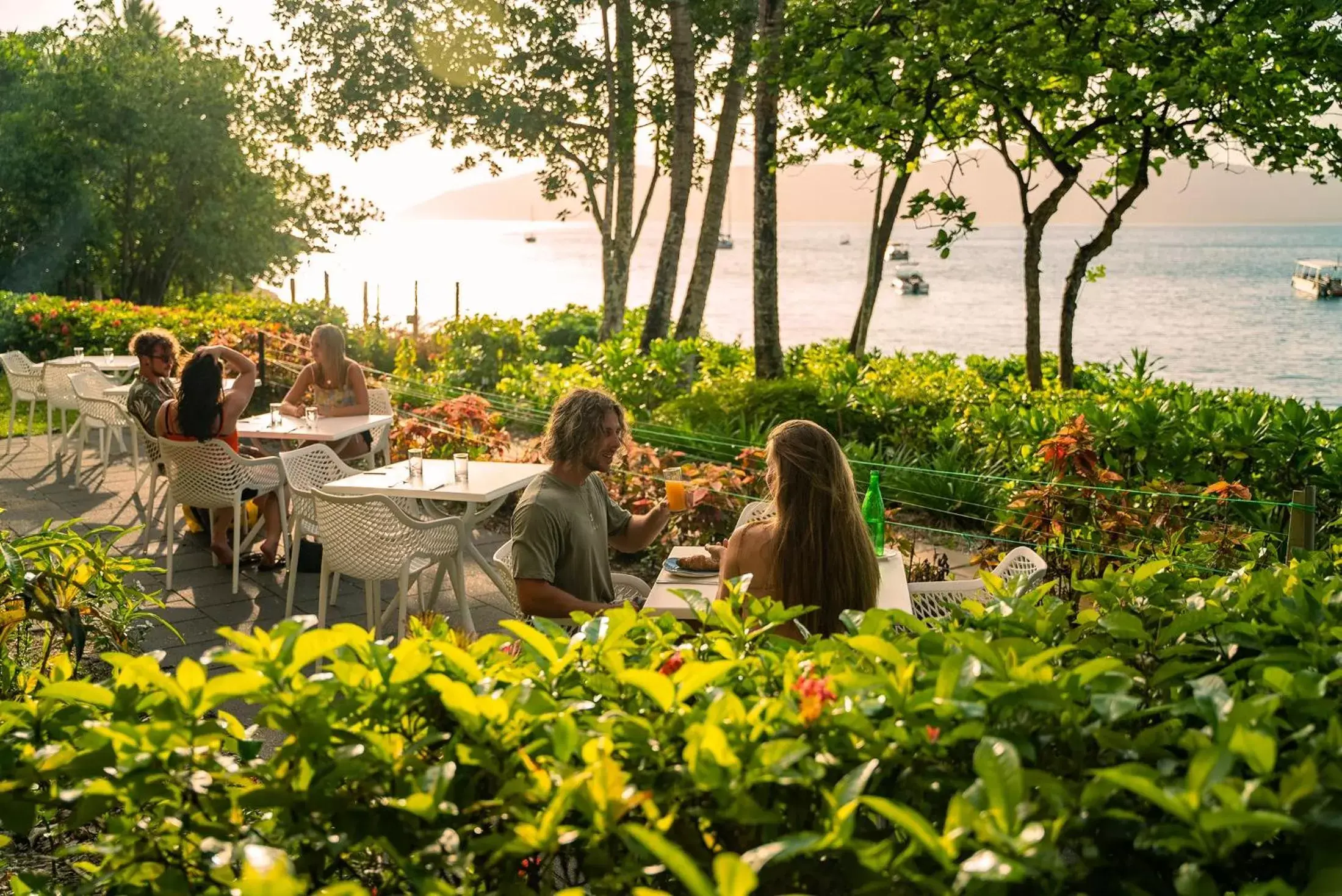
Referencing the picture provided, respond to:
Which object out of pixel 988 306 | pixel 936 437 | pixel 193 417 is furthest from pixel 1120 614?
pixel 988 306

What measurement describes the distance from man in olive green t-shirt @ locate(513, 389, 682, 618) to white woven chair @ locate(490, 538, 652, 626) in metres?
0.07

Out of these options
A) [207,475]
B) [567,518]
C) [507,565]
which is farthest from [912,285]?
[567,518]

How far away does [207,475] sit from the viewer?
260 inches

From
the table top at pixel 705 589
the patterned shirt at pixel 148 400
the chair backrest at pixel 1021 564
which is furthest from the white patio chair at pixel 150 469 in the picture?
the chair backrest at pixel 1021 564

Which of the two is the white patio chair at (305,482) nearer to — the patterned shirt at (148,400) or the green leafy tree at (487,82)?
the patterned shirt at (148,400)

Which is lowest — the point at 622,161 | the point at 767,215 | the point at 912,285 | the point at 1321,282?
the point at 767,215

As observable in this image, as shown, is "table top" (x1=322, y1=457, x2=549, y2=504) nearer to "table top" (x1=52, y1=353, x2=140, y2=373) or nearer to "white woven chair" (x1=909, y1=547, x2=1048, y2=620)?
"white woven chair" (x1=909, y1=547, x2=1048, y2=620)

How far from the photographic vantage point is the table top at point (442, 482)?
18.6 ft

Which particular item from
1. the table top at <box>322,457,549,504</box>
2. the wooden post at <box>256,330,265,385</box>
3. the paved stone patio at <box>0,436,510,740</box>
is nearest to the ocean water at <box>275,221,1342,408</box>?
the wooden post at <box>256,330,265,385</box>

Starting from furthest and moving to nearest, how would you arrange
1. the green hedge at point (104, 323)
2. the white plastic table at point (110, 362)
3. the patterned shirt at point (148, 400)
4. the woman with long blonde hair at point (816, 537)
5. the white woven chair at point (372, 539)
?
the green hedge at point (104, 323)
the white plastic table at point (110, 362)
the patterned shirt at point (148, 400)
the white woven chair at point (372, 539)
the woman with long blonde hair at point (816, 537)

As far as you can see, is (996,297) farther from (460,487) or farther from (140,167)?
(460,487)

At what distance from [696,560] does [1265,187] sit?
21105 centimetres

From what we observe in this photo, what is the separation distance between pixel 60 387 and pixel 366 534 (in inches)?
234

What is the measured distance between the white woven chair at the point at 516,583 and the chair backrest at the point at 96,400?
4.82 meters
